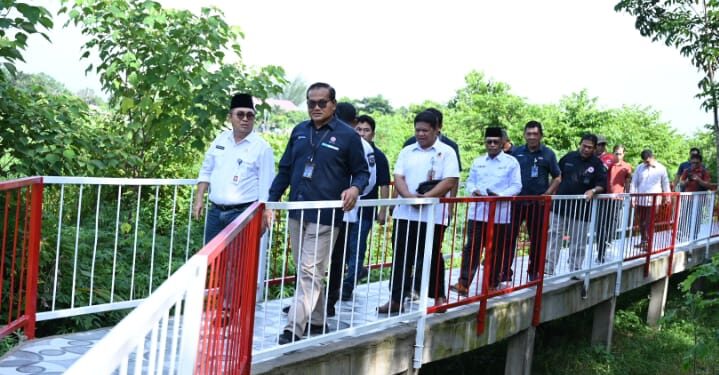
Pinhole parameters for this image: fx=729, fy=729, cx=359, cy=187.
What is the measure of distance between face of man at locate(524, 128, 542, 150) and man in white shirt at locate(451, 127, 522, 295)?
77 centimetres

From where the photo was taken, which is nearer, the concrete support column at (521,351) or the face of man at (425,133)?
the face of man at (425,133)

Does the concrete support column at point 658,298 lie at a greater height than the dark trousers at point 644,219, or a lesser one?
lesser

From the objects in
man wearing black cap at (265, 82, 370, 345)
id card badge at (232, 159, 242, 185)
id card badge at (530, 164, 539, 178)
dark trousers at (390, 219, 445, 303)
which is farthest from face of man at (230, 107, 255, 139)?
id card badge at (530, 164, 539, 178)

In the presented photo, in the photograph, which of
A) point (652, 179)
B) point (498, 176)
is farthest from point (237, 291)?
point (652, 179)

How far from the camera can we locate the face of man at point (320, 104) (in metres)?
4.62

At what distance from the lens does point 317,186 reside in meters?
4.76

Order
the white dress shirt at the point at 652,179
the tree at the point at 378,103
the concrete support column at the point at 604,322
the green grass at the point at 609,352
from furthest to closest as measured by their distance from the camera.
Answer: the tree at the point at 378,103 < the white dress shirt at the point at 652,179 < the concrete support column at the point at 604,322 < the green grass at the point at 609,352

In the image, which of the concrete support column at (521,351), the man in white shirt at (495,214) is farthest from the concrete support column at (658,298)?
the man in white shirt at (495,214)

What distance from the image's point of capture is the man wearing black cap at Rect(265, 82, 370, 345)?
452cm

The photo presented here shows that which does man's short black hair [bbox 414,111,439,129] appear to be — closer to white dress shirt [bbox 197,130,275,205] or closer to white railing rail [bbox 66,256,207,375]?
white dress shirt [bbox 197,130,275,205]

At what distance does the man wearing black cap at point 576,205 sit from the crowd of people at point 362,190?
0.01 metres

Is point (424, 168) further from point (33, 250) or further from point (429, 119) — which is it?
point (33, 250)

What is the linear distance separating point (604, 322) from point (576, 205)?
2.61 meters

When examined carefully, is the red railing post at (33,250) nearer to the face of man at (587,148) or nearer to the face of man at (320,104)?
the face of man at (320,104)
